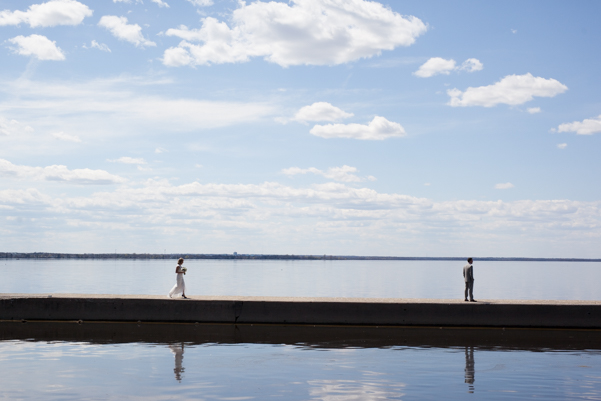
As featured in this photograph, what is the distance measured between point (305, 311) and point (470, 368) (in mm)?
7960

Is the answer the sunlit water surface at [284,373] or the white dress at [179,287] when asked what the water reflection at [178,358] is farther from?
the white dress at [179,287]

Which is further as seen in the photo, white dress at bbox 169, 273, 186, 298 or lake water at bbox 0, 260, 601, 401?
white dress at bbox 169, 273, 186, 298

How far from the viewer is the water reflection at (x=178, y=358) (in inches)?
526

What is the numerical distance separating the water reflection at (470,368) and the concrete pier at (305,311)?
153 inches

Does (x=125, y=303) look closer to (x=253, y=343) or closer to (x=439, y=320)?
(x=253, y=343)

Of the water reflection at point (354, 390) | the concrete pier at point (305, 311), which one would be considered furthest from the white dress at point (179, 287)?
the water reflection at point (354, 390)

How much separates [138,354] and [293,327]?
258 inches

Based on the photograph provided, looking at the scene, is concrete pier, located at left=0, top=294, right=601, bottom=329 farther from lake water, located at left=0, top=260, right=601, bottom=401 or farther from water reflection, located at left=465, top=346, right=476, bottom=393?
water reflection, located at left=465, top=346, right=476, bottom=393

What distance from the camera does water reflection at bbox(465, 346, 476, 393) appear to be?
12.9 metres

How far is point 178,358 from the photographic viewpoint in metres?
15.3

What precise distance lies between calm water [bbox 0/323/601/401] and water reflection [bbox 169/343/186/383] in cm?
2

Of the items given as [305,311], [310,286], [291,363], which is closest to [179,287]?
[305,311]

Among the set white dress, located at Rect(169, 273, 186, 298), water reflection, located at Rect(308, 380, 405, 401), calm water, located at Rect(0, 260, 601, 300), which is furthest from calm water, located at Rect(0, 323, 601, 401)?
calm water, located at Rect(0, 260, 601, 300)

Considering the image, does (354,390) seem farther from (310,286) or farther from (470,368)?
(310,286)
